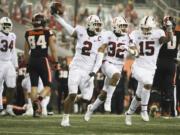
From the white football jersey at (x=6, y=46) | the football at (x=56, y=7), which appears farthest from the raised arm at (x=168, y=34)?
the white football jersey at (x=6, y=46)

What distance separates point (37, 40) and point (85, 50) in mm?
1664

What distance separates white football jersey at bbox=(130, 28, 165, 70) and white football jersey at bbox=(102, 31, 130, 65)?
227mm

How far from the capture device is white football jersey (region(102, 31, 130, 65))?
52.4ft

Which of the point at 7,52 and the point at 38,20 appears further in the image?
the point at 7,52

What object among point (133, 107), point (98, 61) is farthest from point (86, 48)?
point (133, 107)

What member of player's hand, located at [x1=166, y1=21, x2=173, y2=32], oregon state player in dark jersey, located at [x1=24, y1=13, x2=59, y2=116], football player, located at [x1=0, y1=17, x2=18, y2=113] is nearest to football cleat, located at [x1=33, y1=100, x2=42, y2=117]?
oregon state player in dark jersey, located at [x1=24, y1=13, x2=59, y2=116]

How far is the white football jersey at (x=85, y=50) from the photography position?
1520 centimetres

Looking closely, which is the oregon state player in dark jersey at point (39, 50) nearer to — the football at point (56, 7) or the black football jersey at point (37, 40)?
the black football jersey at point (37, 40)

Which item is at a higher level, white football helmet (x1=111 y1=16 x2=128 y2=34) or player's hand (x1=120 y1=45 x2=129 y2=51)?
white football helmet (x1=111 y1=16 x2=128 y2=34)

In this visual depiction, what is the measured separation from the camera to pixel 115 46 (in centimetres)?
1605

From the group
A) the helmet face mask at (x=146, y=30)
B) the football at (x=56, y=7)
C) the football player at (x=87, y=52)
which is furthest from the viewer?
the helmet face mask at (x=146, y=30)

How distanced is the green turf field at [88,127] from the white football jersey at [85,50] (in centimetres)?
113

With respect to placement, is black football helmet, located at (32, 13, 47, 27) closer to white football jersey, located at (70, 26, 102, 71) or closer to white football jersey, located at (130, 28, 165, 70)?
white football jersey, located at (70, 26, 102, 71)

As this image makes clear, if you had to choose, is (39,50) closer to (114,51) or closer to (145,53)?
(114,51)
